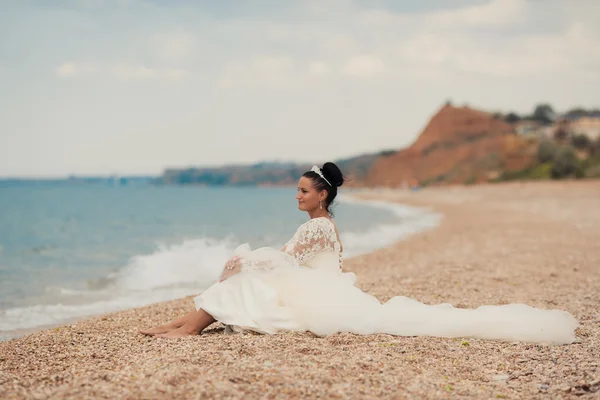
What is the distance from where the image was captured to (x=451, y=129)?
13288cm

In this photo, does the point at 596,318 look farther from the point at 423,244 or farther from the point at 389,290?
the point at 423,244

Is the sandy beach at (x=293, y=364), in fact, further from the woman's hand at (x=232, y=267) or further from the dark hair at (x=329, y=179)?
the dark hair at (x=329, y=179)

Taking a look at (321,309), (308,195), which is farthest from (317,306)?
(308,195)

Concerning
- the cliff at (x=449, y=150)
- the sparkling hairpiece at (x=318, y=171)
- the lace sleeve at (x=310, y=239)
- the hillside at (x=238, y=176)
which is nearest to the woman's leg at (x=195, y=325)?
the lace sleeve at (x=310, y=239)

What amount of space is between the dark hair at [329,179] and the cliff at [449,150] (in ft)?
307

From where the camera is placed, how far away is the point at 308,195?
17.7ft

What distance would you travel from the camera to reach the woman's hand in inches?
207

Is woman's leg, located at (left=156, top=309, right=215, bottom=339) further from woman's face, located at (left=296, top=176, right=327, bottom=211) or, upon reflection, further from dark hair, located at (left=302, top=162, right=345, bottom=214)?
dark hair, located at (left=302, top=162, right=345, bottom=214)

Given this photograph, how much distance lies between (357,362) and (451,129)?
134763 millimetres

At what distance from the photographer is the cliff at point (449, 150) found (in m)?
104

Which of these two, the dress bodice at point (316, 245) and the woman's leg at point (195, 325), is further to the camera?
the dress bodice at point (316, 245)

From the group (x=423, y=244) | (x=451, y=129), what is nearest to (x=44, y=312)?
(x=423, y=244)

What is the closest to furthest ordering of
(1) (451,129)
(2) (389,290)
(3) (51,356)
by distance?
(3) (51,356), (2) (389,290), (1) (451,129)

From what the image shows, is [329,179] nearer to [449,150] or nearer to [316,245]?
[316,245]
